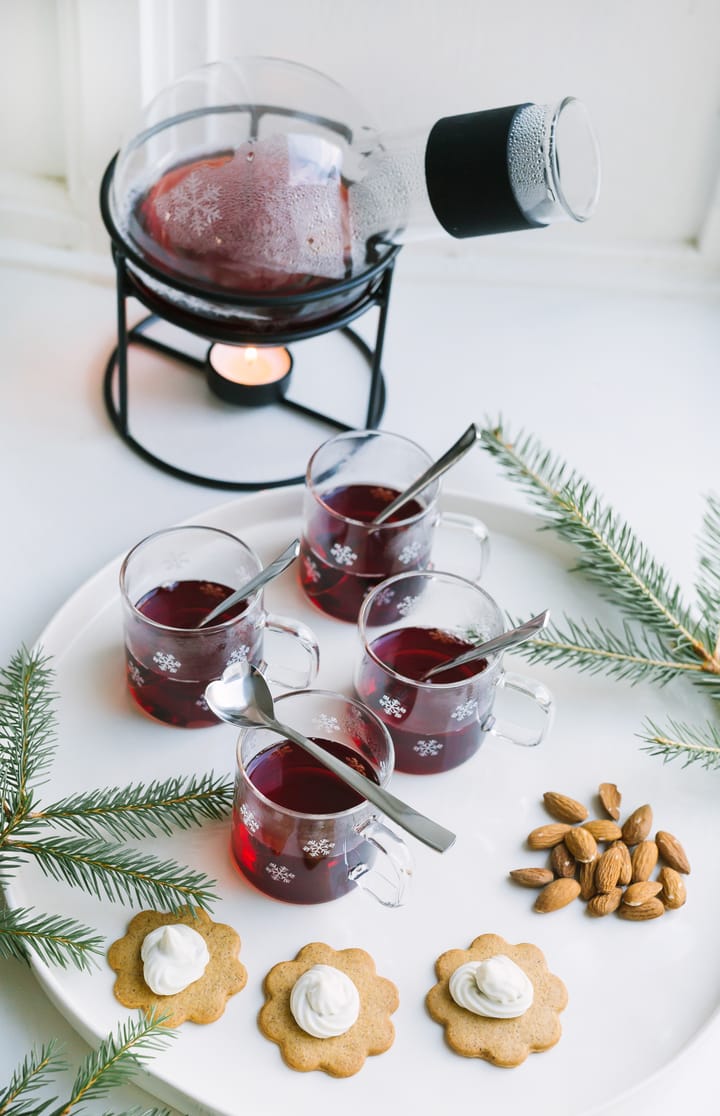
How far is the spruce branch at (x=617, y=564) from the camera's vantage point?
0.99 metres

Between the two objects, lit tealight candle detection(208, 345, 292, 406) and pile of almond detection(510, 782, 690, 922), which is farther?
lit tealight candle detection(208, 345, 292, 406)

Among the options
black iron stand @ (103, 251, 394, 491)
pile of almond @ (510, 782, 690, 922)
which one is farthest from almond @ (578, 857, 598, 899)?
black iron stand @ (103, 251, 394, 491)

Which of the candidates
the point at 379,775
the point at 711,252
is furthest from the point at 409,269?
the point at 379,775

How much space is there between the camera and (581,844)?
866 mm

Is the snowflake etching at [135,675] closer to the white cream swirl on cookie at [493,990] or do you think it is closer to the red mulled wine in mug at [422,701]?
the red mulled wine in mug at [422,701]

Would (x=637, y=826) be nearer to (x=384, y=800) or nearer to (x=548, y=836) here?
(x=548, y=836)

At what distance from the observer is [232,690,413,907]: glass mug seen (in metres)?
0.78

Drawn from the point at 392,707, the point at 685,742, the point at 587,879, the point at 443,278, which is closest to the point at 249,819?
the point at 392,707

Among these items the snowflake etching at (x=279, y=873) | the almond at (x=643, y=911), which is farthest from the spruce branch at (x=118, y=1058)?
the almond at (x=643, y=911)

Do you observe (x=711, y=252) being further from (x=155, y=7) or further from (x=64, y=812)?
(x=64, y=812)

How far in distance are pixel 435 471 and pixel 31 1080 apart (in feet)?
1.76

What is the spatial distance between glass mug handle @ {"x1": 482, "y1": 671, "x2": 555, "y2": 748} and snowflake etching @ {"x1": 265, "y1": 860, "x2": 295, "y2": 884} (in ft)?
0.64

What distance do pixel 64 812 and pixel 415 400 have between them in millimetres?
588

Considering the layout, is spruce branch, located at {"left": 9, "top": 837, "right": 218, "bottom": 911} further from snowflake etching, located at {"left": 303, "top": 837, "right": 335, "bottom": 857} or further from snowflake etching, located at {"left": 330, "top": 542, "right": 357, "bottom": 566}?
snowflake etching, located at {"left": 330, "top": 542, "right": 357, "bottom": 566}
